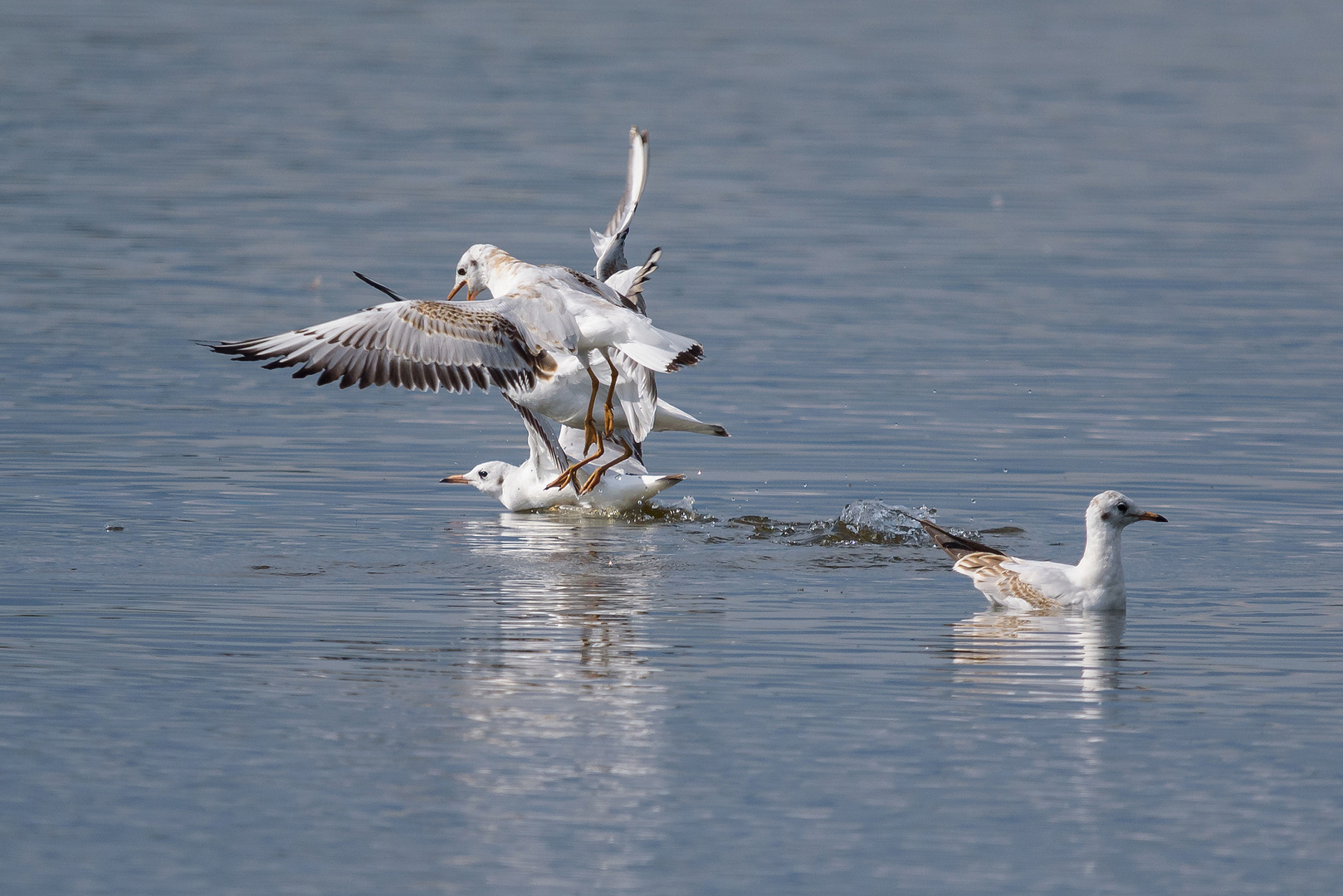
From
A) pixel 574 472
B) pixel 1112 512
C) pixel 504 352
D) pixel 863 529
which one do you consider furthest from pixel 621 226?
pixel 1112 512

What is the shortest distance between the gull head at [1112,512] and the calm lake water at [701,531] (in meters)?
0.50

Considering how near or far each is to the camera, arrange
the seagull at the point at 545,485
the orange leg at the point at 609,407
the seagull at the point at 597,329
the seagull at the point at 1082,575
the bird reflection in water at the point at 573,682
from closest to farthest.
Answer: the bird reflection in water at the point at 573,682
the seagull at the point at 1082,575
the seagull at the point at 597,329
the orange leg at the point at 609,407
the seagull at the point at 545,485

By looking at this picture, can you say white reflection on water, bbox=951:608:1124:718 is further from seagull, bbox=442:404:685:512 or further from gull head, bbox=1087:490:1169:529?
seagull, bbox=442:404:685:512

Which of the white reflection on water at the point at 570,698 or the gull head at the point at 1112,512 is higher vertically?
the gull head at the point at 1112,512

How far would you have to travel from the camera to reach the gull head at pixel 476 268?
1345cm

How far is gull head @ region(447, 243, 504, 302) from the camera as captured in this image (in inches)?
529

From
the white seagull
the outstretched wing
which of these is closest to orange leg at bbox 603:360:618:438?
the white seagull

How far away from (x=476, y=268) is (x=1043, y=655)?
524cm

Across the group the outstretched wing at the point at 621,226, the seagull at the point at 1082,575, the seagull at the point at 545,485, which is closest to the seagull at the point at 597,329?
the seagull at the point at 545,485

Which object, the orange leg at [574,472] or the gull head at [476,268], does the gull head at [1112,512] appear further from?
the gull head at [476,268]

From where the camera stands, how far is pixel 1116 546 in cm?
1020

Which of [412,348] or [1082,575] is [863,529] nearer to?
[1082,575]

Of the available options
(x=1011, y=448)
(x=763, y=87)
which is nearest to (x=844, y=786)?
(x=1011, y=448)

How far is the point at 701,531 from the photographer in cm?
1238
